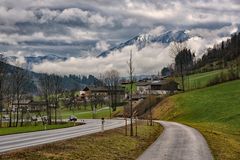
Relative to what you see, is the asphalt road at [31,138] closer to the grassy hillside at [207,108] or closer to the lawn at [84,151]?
the lawn at [84,151]

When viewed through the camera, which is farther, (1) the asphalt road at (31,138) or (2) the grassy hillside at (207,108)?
(2) the grassy hillside at (207,108)

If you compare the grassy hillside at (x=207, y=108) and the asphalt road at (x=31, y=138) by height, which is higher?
the grassy hillside at (x=207, y=108)

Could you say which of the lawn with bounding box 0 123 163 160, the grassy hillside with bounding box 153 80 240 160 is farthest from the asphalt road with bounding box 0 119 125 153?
the grassy hillside with bounding box 153 80 240 160

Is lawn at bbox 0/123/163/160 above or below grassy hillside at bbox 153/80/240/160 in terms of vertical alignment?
below

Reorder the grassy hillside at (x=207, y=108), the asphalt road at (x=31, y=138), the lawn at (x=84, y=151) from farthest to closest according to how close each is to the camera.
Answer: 1. the grassy hillside at (x=207, y=108)
2. the asphalt road at (x=31, y=138)
3. the lawn at (x=84, y=151)

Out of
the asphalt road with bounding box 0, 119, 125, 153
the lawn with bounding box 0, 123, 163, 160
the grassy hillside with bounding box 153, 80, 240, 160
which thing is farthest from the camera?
the grassy hillside with bounding box 153, 80, 240, 160

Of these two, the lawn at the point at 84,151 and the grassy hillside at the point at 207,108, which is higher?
the grassy hillside at the point at 207,108

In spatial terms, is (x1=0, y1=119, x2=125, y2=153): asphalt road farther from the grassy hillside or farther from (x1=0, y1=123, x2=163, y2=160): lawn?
the grassy hillside

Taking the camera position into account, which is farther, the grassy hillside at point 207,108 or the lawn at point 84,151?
the grassy hillside at point 207,108

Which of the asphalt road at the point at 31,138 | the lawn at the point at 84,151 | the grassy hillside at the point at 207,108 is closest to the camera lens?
the lawn at the point at 84,151

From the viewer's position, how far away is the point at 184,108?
350 ft

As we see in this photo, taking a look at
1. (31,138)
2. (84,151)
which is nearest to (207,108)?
(31,138)

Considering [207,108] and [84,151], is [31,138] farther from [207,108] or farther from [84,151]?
[207,108]

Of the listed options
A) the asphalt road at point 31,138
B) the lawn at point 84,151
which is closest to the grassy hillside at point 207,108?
the asphalt road at point 31,138
